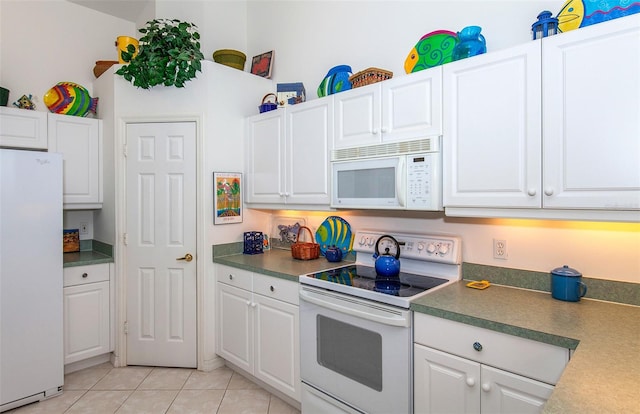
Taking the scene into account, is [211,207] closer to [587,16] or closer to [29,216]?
[29,216]

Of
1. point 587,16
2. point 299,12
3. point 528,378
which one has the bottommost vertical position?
point 528,378

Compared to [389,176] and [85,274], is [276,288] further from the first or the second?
[85,274]

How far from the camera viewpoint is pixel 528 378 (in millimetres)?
1371

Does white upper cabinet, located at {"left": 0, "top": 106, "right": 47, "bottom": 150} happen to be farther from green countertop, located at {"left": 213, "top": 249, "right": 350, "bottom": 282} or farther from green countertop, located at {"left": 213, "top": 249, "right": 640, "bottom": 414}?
green countertop, located at {"left": 213, "top": 249, "right": 640, "bottom": 414}

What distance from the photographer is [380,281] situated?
2080mm

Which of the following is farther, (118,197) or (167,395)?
(118,197)

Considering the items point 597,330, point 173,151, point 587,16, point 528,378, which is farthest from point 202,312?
point 587,16

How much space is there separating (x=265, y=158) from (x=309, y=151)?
1.70 ft

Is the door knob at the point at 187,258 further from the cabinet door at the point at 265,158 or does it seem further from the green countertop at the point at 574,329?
the green countertop at the point at 574,329

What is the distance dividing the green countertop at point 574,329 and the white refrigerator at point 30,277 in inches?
100

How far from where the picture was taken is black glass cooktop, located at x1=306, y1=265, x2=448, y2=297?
189 cm

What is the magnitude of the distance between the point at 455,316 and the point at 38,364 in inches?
111

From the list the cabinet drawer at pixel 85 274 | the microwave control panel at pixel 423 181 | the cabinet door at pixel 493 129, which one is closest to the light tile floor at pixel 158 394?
the cabinet drawer at pixel 85 274

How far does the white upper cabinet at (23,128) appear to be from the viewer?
107 inches
